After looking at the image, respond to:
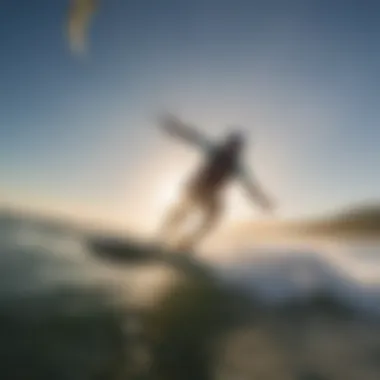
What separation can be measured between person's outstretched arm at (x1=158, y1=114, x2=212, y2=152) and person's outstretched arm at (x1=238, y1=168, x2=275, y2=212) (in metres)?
0.09

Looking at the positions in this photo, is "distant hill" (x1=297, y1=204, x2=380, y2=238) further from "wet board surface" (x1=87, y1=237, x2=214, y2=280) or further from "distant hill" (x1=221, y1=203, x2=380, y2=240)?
"wet board surface" (x1=87, y1=237, x2=214, y2=280)

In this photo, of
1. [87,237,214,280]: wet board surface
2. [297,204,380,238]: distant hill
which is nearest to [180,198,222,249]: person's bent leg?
[87,237,214,280]: wet board surface

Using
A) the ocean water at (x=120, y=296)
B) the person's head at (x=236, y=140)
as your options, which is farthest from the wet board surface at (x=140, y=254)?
the person's head at (x=236, y=140)

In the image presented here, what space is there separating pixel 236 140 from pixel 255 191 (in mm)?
113

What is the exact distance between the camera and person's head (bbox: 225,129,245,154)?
5.43ft

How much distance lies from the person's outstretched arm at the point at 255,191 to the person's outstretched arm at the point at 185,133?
9 cm

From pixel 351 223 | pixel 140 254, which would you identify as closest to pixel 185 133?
pixel 140 254

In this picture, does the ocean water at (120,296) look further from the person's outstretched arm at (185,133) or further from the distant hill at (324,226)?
the person's outstretched arm at (185,133)

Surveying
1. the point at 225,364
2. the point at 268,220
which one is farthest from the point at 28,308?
the point at 268,220

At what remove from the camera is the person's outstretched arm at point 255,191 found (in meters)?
1.66

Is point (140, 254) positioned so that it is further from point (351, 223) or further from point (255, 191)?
point (351, 223)

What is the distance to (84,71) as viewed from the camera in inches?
65.3

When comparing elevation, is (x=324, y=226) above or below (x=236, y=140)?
below

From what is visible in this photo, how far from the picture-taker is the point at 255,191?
1655 mm
